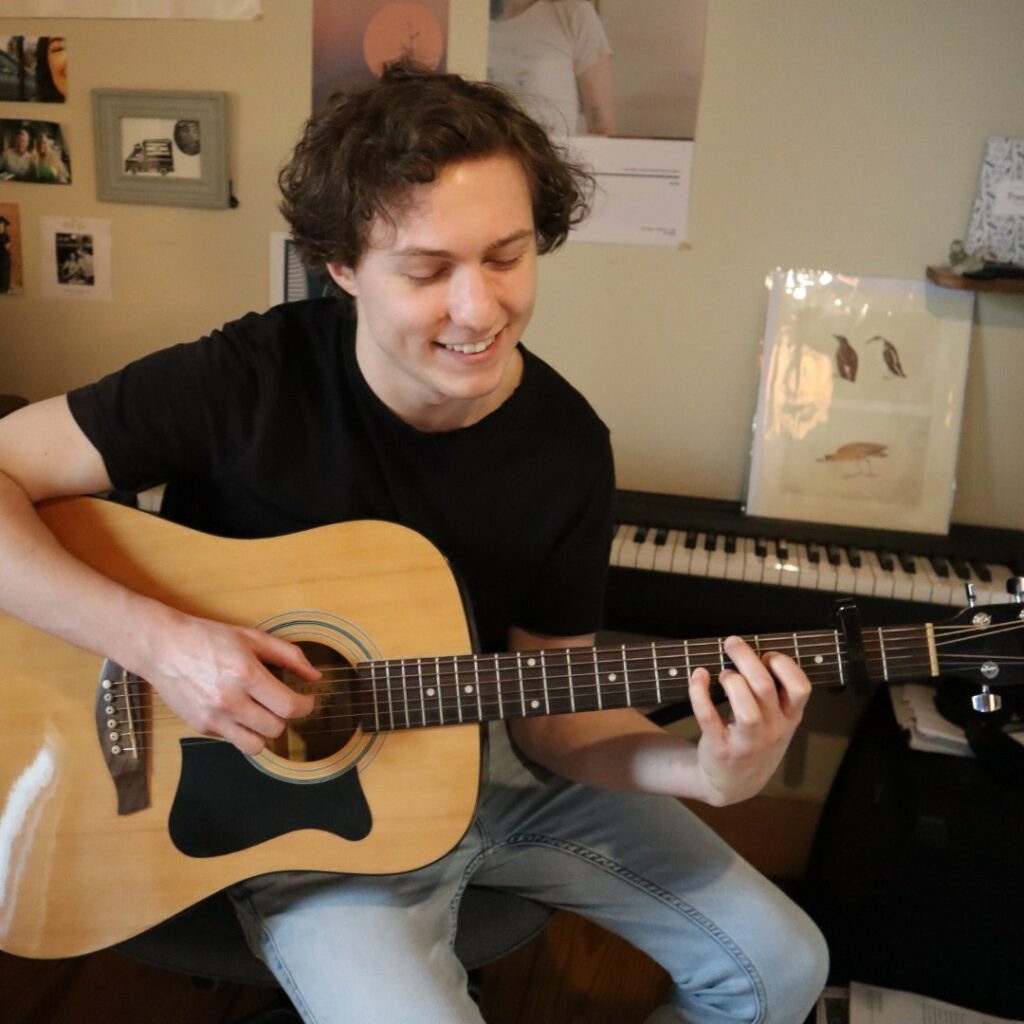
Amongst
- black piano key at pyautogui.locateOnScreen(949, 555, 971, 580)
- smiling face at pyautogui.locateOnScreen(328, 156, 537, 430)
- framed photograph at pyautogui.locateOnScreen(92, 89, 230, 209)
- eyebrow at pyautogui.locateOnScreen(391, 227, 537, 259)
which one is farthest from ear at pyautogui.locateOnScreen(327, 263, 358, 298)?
black piano key at pyautogui.locateOnScreen(949, 555, 971, 580)

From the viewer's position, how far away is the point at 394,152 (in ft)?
3.26

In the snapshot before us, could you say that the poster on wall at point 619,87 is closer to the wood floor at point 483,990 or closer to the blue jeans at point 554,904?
the blue jeans at point 554,904

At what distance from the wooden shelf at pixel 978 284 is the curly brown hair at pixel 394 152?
76cm

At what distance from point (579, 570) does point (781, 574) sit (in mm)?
491

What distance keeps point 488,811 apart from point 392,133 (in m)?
0.80

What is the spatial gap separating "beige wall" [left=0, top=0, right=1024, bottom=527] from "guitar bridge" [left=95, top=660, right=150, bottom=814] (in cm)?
A: 109

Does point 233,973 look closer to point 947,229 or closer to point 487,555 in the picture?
point 487,555

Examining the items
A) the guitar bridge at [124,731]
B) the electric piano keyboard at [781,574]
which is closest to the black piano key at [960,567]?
the electric piano keyboard at [781,574]

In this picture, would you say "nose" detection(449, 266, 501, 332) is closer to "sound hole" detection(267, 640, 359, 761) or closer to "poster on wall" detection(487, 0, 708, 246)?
"sound hole" detection(267, 640, 359, 761)

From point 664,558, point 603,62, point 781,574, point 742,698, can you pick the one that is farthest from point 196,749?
point 603,62

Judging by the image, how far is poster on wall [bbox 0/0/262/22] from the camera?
1.83 metres

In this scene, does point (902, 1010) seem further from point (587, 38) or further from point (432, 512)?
point (587, 38)

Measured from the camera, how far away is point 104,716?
1072mm

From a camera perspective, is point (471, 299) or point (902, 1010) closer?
point (471, 299)
